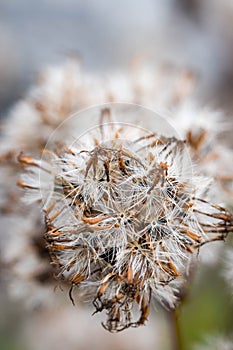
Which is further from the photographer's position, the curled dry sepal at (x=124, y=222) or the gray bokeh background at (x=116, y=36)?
the gray bokeh background at (x=116, y=36)

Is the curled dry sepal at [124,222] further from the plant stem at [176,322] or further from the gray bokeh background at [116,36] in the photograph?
the gray bokeh background at [116,36]

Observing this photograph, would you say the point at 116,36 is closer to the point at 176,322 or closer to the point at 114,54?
the point at 114,54

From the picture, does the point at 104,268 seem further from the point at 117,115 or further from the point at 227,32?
the point at 227,32

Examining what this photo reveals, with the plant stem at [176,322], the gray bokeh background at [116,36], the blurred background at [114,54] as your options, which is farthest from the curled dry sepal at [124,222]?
the gray bokeh background at [116,36]

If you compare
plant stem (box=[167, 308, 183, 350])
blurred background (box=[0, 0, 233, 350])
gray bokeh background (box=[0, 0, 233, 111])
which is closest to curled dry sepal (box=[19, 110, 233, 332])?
plant stem (box=[167, 308, 183, 350])

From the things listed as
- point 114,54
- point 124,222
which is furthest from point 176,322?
point 114,54

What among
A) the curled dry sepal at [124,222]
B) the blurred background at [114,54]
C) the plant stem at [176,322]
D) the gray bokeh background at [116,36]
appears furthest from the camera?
the gray bokeh background at [116,36]
